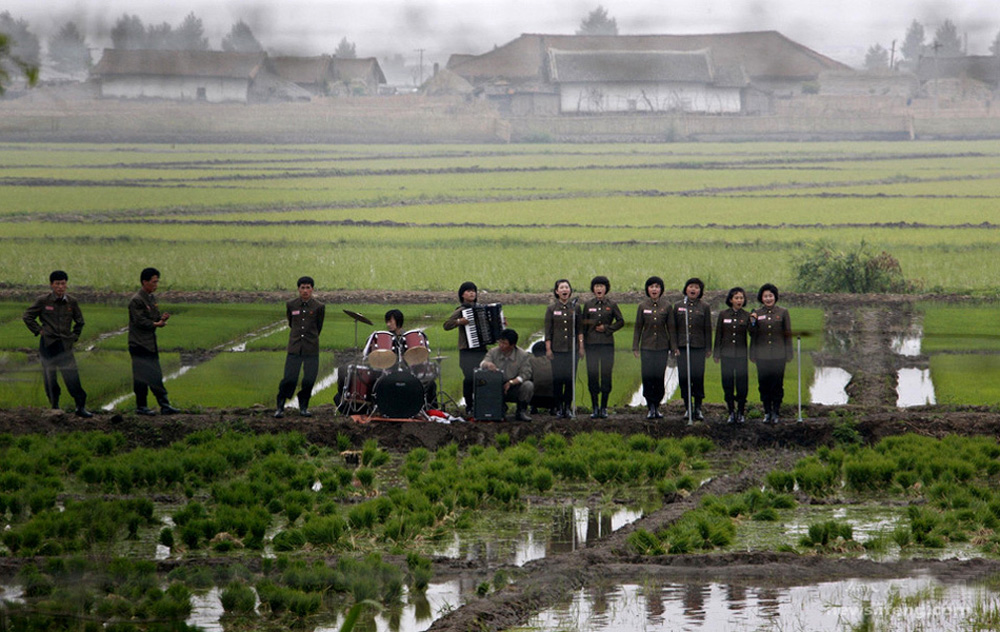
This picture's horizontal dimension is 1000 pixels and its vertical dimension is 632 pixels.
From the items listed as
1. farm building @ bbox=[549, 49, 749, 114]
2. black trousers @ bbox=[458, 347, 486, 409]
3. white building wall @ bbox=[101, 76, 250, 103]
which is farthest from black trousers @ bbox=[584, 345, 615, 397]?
farm building @ bbox=[549, 49, 749, 114]

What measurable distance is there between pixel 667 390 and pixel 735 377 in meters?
2.99

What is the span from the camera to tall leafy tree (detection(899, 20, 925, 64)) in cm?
5031

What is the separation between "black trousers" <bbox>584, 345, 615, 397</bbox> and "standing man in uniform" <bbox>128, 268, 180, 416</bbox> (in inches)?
175

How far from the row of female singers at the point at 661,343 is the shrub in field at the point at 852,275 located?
36.1ft

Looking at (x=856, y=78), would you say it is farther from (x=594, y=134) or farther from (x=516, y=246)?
(x=516, y=246)

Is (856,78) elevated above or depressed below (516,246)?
above

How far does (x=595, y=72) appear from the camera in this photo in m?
57.3

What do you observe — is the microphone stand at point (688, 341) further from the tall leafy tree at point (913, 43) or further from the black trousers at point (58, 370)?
the tall leafy tree at point (913, 43)

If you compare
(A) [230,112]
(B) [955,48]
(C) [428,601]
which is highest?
(B) [955,48]

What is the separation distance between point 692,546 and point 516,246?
21485mm

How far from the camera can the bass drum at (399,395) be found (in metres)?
12.4

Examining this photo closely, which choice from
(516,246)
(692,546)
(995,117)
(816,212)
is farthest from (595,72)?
(692,546)

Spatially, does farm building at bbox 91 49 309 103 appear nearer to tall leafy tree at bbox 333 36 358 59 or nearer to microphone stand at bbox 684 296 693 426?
tall leafy tree at bbox 333 36 358 59

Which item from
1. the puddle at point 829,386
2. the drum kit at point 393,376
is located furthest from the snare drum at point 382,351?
the puddle at point 829,386
